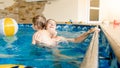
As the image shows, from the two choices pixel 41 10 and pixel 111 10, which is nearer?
pixel 41 10

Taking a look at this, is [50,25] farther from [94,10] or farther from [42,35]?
[94,10]

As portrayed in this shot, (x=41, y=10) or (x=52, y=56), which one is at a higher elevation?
(x=41, y=10)

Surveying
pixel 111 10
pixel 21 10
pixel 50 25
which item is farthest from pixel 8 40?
pixel 111 10

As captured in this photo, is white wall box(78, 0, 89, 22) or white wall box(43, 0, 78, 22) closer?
white wall box(43, 0, 78, 22)

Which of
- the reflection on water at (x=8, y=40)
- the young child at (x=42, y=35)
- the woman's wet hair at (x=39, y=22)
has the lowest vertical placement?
the reflection on water at (x=8, y=40)

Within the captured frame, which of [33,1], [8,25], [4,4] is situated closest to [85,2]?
[33,1]

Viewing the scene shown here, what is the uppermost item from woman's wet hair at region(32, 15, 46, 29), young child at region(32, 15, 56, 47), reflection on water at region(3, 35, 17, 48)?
woman's wet hair at region(32, 15, 46, 29)

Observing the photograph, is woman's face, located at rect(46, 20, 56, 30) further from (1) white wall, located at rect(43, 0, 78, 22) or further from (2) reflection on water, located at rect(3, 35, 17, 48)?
(1) white wall, located at rect(43, 0, 78, 22)

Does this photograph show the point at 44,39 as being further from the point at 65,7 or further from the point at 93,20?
the point at 93,20

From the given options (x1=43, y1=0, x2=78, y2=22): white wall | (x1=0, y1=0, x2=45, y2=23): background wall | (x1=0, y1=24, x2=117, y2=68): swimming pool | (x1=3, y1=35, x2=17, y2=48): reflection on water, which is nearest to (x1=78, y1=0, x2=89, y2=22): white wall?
(x1=43, y1=0, x2=78, y2=22): white wall

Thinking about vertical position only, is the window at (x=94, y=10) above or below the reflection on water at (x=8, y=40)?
above

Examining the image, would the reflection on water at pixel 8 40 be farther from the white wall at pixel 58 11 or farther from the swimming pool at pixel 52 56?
the white wall at pixel 58 11

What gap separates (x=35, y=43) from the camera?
316 centimetres

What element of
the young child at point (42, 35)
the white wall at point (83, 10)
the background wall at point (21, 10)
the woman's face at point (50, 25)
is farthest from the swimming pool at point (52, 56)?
the white wall at point (83, 10)
